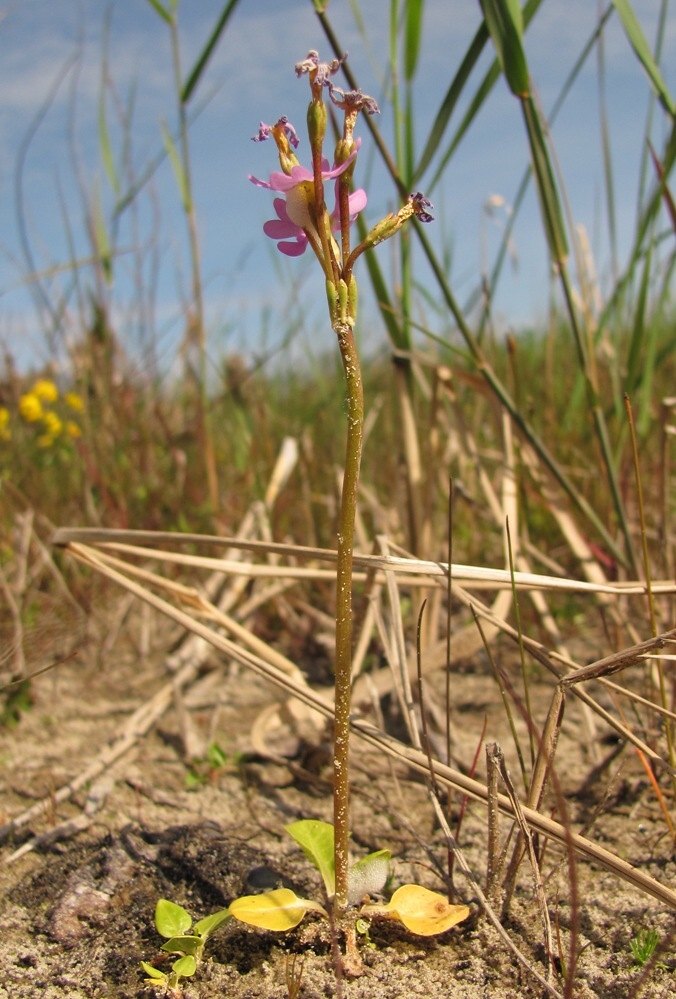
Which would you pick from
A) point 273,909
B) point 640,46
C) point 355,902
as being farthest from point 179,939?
point 640,46

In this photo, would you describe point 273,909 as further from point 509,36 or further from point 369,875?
point 509,36

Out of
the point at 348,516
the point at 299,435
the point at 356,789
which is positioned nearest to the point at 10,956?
the point at 356,789

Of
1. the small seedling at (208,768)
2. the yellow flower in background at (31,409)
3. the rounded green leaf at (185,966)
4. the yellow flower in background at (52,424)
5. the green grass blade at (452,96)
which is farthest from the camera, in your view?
the yellow flower in background at (31,409)

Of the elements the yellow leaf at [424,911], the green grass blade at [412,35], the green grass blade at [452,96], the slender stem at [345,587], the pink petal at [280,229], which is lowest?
the yellow leaf at [424,911]

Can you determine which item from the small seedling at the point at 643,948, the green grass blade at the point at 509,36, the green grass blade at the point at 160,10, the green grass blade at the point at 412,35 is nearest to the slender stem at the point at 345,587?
the small seedling at the point at 643,948

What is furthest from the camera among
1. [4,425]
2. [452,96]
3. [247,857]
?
[4,425]

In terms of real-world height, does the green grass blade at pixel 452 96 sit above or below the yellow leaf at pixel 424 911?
above

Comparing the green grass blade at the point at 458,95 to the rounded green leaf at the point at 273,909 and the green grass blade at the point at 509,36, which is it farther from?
the rounded green leaf at the point at 273,909
